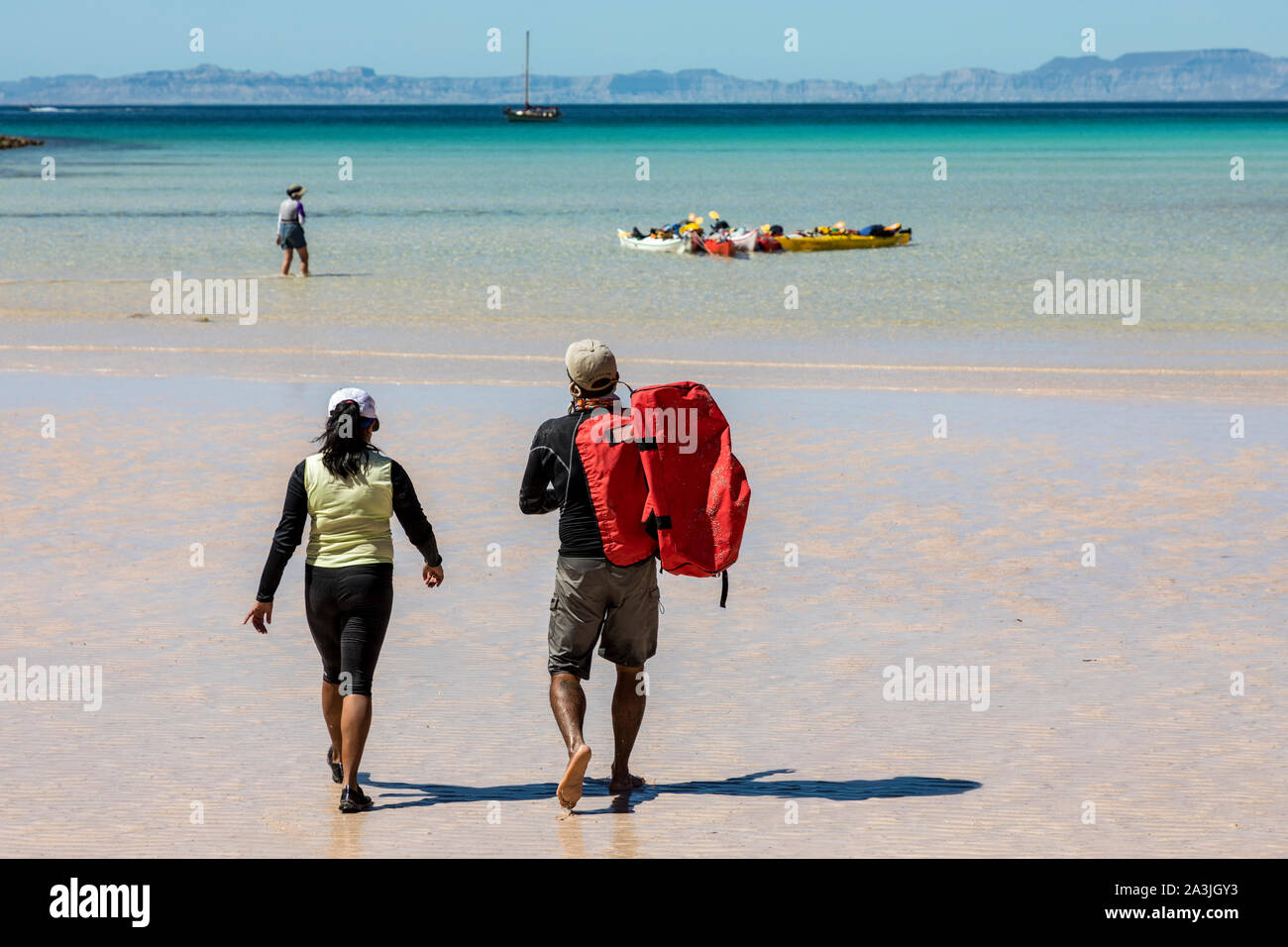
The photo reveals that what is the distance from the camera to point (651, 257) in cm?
3594

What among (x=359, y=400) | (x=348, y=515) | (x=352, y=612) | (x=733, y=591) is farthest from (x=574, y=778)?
(x=733, y=591)

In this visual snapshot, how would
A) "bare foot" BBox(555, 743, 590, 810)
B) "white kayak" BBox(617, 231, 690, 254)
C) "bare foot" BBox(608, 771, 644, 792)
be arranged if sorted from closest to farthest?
1. "bare foot" BBox(555, 743, 590, 810)
2. "bare foot" BBox(608, 771, 644, 792)
3. "white kayak" BBox(617, 231, 690, 254)

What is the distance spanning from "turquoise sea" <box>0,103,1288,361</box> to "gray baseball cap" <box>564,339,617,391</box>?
14.3 meters

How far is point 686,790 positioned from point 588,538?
1.06m

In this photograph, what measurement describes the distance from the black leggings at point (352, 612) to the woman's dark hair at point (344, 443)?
35 centimetres

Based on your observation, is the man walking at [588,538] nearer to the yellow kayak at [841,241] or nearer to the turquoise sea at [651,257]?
the turquoise sea at [651,257]

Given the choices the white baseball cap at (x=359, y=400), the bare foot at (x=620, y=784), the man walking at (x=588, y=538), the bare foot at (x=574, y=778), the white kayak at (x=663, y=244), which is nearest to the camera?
the bare foot at (x=574, y=778)

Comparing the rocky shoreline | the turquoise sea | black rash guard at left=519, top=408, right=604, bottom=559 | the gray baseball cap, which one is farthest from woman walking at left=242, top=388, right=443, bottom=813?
the rocky shoreline

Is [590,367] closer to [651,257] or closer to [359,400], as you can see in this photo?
[359,400]

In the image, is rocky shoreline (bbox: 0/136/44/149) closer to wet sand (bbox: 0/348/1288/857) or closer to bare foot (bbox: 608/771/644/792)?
wet sand (bbox: 0/348/1288/857)

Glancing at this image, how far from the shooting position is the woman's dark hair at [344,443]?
588 centimetres

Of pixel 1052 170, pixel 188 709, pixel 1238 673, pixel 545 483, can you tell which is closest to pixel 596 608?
pixel 545 483

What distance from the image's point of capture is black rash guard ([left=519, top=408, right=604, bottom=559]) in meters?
5.84

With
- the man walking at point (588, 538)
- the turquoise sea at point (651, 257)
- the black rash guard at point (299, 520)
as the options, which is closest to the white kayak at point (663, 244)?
the turquoise sea at point (651, 257)
